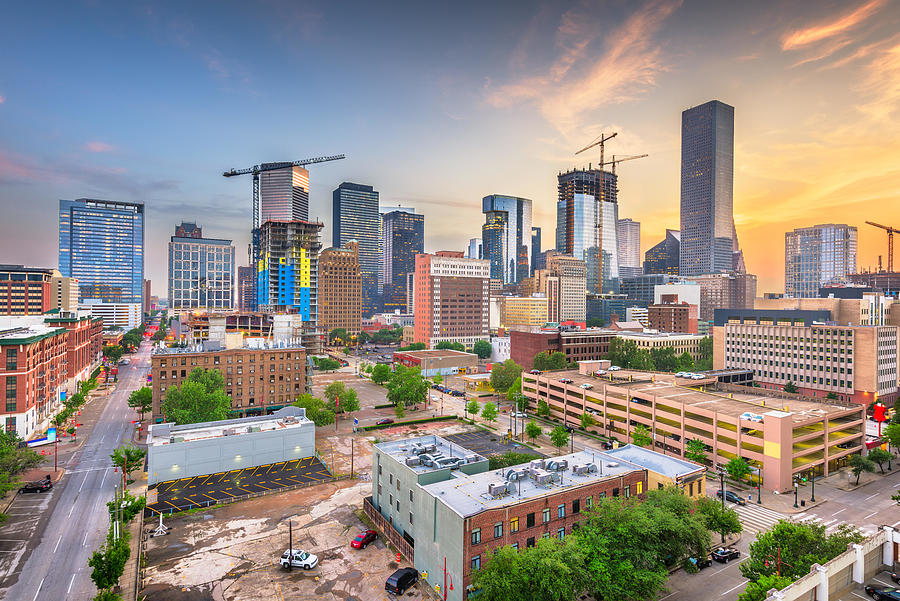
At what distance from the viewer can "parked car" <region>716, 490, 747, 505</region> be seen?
196 ft

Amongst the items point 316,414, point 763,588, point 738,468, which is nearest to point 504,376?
point 316,414

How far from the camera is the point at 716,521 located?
46.6 m

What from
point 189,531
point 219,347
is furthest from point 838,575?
point 219,347

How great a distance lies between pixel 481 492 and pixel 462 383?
356ft

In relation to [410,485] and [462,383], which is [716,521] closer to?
[410,485]

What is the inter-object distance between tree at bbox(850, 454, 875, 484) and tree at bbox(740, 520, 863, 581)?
114 feet

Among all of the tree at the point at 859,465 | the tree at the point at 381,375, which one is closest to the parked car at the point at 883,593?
the tree at the point at 859,465

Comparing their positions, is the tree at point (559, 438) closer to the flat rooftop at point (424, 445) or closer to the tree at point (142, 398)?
the flat rooftop at point (424, 445)

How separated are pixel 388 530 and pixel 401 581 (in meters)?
9.21

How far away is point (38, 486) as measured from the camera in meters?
62.2

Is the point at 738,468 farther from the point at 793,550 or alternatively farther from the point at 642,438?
the point at 793,550

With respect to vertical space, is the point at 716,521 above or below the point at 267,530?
above

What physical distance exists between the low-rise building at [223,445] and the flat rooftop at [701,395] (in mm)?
56771

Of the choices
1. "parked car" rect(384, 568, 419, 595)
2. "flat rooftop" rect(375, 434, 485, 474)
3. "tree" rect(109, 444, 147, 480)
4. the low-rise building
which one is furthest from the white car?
the low-rise building
